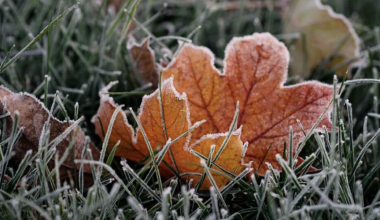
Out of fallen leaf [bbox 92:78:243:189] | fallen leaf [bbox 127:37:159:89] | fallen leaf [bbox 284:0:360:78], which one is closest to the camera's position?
fallen leaf [bbox 92:78:243:189]

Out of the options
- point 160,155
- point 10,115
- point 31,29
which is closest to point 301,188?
point 160,155

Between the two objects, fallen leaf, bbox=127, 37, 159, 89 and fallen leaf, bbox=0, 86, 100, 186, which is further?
fallen leaf, bbox=127, 37, 159, 89

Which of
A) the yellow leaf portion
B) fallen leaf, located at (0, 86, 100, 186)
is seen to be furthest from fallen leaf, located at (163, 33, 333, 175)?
fallen leaf, located at (0, 86, 100, 186)

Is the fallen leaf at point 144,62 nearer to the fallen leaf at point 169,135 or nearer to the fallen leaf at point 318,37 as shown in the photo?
Result: the fallen leaf at point 169,135

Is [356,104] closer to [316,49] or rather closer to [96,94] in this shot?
[316,49]

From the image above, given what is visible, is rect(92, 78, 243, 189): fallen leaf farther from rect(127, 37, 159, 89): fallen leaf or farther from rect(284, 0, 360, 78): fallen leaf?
rect(284, 0, 360, 78): fallen leaf

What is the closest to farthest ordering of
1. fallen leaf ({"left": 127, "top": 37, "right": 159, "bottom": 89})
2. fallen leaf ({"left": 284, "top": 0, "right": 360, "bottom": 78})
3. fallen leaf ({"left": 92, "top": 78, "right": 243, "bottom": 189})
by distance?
fallen leaf ({"left": 92, "top": 78, "right": 243, "bottom": 189}) < fallen leaf ({"left": 127, "top": 37, "right": 159, "bottom": 89}) < fallen leaf ({"left": 284, "top": 0, "right": 360, "bottom": 78})

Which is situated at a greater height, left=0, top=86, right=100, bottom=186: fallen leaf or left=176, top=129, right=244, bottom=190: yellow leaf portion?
left=0, top=86, right=100, bottom=186: fallen leaf

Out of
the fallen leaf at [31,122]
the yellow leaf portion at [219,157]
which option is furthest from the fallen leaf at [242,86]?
the fallen leaf at [31,122]
